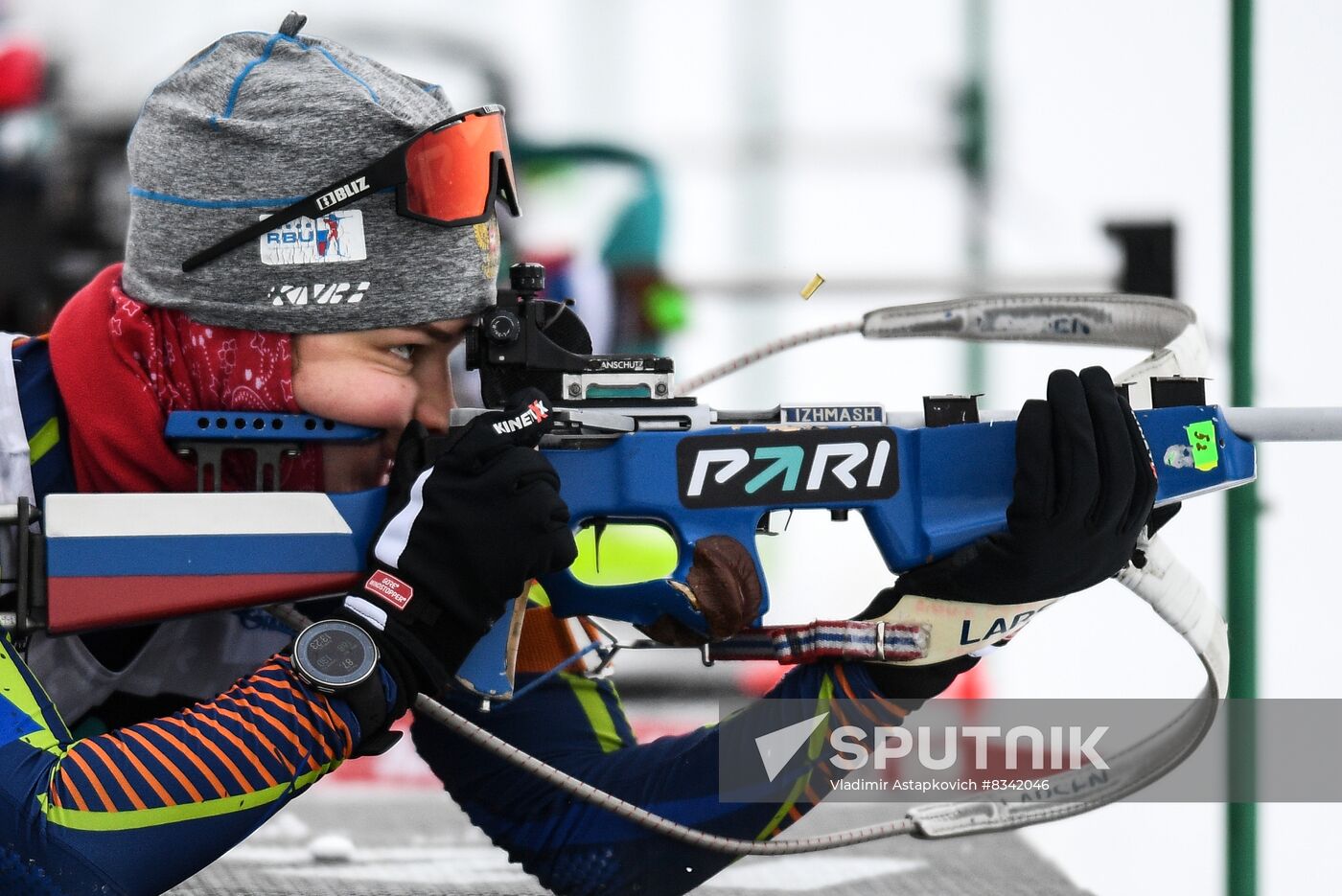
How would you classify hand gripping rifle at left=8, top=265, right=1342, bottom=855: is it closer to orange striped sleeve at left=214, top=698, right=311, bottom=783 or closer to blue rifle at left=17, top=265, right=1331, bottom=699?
blue rifle at left=17, top=265, right=1331, bottom=699

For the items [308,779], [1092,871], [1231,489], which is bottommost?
[1092,871]

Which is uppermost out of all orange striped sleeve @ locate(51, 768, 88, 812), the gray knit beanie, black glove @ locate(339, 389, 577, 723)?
the gray knit beanie

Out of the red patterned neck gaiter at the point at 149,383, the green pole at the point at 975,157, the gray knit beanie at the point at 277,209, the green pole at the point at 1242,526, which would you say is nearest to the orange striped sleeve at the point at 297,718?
the red patterned neck gaiter at the point at 149,383

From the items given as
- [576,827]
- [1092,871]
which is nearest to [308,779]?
[576,827]

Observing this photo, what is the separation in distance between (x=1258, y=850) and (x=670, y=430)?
0.88 meters

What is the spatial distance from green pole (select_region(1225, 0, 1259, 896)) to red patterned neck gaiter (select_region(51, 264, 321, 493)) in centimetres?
103

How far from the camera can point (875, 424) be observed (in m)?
1.50

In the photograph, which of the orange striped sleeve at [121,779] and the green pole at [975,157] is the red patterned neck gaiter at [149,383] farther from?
the green pole at [975,157]

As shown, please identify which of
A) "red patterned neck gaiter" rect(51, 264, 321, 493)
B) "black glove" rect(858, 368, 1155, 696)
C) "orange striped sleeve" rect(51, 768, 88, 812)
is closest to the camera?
"orange striped sleeve" rect(51, 768, 88, 812)

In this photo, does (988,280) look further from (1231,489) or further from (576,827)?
(576,827)

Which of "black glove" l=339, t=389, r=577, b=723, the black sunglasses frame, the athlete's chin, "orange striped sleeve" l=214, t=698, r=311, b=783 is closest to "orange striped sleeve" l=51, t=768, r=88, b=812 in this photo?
"orange striped sleeve" l=214, t=698, r=311, b=783

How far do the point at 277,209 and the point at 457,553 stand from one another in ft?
1.45

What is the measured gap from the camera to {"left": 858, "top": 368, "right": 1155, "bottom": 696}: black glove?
1354 millimetres

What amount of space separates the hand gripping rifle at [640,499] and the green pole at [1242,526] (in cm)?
17
